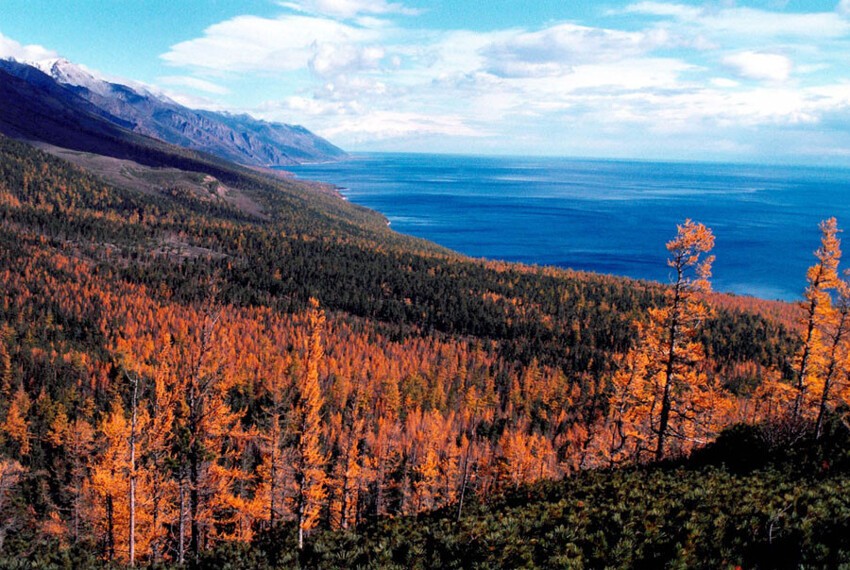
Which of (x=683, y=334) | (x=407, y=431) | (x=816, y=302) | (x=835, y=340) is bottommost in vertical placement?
(x=407, y=431)

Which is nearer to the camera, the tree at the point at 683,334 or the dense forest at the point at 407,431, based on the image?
the dense forest at the point at 407,431

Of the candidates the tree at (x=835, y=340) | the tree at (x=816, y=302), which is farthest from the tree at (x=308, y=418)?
the tree at (x=835, y=340)

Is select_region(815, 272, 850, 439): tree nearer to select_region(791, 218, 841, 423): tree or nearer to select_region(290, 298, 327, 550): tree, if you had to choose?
select_region(791, 218, 841, 423): tree

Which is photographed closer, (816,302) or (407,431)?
(816,302)

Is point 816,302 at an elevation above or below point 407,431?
above

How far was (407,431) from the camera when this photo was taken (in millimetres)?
109062

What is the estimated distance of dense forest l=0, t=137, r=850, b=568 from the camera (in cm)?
1903

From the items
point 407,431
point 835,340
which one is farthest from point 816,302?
point 407,431

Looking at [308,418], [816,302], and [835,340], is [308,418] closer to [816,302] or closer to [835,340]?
[816,302]

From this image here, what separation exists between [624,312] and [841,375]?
17132cm

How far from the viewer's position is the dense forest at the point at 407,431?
19.0 metres

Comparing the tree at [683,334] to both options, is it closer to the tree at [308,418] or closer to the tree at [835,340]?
the tree at [835,340]

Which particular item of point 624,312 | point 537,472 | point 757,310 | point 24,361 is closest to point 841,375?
point 537,472

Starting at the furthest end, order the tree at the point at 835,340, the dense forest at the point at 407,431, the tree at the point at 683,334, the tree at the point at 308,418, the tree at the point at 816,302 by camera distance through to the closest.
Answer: the tree at the point at 835,340 → the tree at the point at 816,302 → the tree at the point at 308,418 → the tree at the point at 683,334 → the dense forest at the point at 407,431
